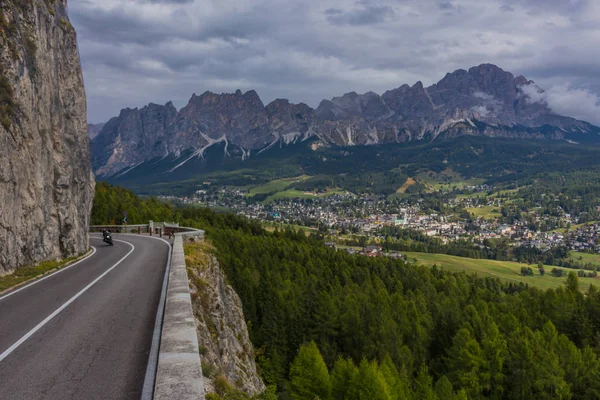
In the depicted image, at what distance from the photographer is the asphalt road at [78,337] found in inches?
377

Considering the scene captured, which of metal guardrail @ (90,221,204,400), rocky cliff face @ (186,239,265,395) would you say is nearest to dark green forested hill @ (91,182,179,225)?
rocky cliff face @ (186,239,265,395)

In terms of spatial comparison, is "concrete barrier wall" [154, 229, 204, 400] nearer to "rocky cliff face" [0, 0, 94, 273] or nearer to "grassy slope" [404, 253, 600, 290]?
"rocky cliff face" [0, 0, 94, 273]

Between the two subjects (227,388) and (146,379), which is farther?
(227,388)

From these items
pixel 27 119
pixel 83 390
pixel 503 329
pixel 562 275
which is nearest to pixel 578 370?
pixel 503 329

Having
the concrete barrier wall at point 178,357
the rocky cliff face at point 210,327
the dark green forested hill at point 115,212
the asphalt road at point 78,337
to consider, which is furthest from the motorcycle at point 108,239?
the dark green forested hill at point 115,212

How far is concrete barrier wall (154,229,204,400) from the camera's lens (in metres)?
8.16

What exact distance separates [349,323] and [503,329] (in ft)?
84.8

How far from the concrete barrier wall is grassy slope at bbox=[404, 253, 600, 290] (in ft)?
535

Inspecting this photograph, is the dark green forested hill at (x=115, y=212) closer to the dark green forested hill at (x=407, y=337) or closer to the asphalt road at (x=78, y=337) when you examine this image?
the dark green forested hill at (x=407, y=337)

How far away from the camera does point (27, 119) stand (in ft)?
94.5

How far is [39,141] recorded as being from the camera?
31.1 meters

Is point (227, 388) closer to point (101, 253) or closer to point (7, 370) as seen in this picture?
point (7, 370)

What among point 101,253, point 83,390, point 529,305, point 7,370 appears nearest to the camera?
point 83,390

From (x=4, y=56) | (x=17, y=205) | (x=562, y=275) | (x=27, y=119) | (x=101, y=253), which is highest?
(x=4, y=56)
